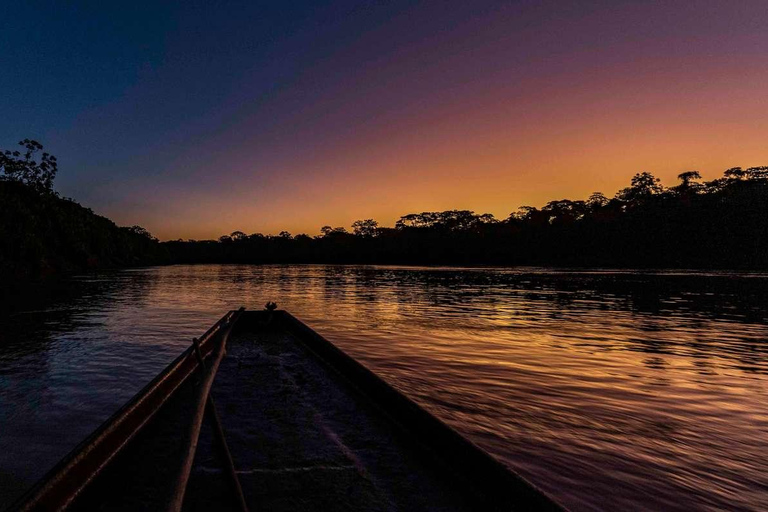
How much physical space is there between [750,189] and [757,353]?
5001 inches

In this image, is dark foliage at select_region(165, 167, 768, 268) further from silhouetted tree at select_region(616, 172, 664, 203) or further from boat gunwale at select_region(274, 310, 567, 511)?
boat gunwale at select_region(274, 310, 567, 511)

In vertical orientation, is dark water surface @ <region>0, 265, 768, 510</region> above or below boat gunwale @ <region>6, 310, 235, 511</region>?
below

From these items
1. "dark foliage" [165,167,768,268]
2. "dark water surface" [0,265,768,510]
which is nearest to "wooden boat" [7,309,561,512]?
"dark water surface" [0,265,768,510]

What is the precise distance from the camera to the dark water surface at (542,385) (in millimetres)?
5164

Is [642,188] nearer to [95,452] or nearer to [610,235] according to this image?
[610,235]

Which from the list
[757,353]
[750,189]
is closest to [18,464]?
A: [757,353]

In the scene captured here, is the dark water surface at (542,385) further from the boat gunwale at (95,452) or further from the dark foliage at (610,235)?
the dark foliage at (610,235)

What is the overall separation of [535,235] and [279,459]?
130m

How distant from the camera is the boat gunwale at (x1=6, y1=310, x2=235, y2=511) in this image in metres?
2.91

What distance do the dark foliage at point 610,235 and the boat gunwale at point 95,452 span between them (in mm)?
106425

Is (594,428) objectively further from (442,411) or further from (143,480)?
(143,480)

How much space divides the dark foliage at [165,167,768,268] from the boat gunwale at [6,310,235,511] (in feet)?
349

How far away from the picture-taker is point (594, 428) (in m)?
6.62

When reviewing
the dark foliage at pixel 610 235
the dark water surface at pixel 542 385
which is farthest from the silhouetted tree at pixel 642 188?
the dark water surface at pixel 542 385
